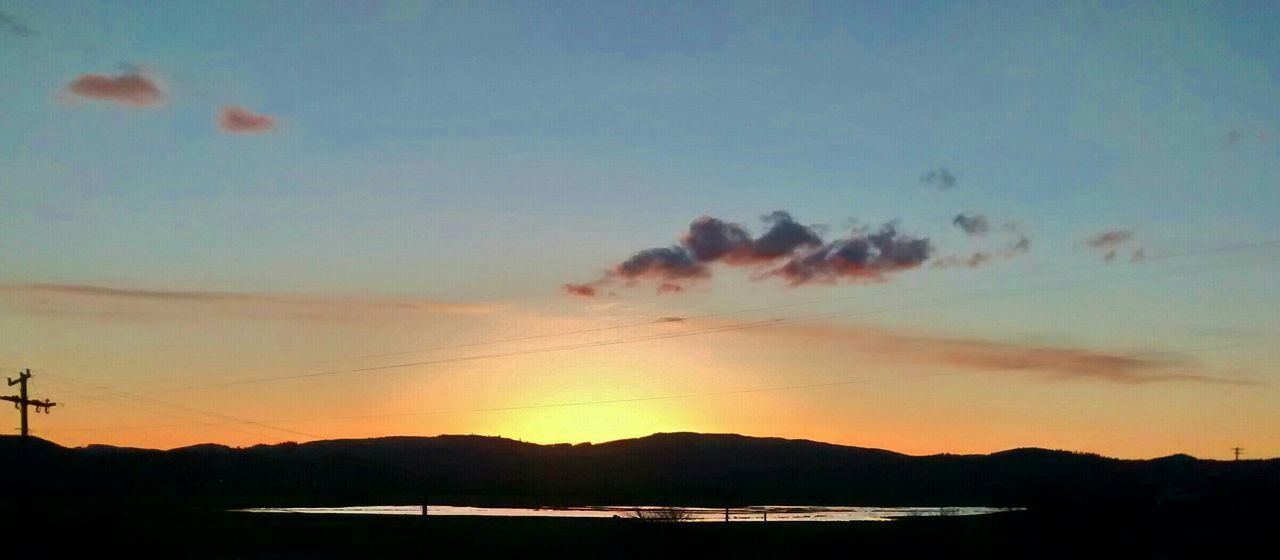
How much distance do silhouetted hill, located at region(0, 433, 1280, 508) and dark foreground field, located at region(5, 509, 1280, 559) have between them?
61.4ft

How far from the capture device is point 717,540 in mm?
44125

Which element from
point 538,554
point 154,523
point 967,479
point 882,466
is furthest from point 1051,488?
point 882,466

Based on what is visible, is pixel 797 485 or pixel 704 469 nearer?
Answer: pixel 797 485

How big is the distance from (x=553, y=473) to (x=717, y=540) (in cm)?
12874

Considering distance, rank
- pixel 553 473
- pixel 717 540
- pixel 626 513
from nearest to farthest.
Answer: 1. pixel 717 540
2. pixel 626 513
3. pixel 553 473

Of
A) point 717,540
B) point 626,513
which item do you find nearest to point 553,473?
point 626,513

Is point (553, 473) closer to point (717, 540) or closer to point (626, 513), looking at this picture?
Answer: point (626, 513)

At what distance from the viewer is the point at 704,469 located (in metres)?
172

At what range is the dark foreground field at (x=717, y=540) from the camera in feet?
132

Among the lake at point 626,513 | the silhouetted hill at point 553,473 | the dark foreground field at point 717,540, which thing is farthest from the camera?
the silhouetted hill at point 553,473

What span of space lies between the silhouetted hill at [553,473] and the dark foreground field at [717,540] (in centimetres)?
1872

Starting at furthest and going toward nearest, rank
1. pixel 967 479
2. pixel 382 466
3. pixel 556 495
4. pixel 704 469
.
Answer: pixel 704 469 → pixel 382 466 → pixel 967 479 → pixel 556 495

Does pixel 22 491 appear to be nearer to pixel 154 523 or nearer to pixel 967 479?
pixel 154 523

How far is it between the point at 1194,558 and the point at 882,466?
409 feet
